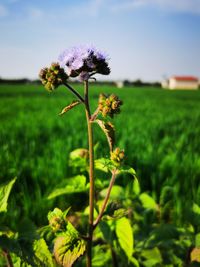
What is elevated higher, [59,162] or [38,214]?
[59,162]

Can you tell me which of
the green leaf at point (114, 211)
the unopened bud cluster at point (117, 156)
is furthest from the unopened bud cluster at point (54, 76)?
the green leaf at point (114, 211)

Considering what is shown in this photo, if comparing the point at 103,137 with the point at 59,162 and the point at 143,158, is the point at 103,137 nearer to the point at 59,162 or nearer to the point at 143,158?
the point at 143,158

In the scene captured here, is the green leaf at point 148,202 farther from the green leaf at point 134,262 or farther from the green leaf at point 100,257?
the green leaf at point 134,262

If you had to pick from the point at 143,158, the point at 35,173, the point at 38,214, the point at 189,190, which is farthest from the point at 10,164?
the point at 189,190

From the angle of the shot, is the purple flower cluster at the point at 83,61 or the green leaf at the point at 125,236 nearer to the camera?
the purple flower cluster at the point at 83,61

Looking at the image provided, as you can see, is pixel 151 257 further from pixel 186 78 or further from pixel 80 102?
pixel 186 78

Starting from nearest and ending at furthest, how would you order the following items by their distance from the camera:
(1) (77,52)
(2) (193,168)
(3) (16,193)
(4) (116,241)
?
(1) (77,52), (4) (116,241), (3) (16,193), (2) (193,168)
